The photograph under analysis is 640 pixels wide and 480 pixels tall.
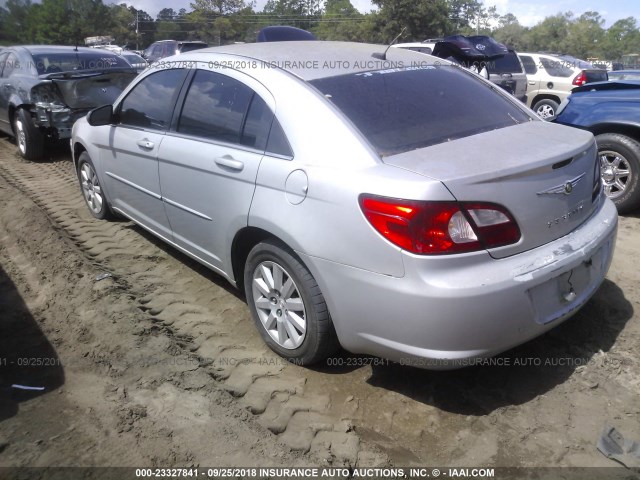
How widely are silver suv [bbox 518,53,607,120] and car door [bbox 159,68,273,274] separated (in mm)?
10557

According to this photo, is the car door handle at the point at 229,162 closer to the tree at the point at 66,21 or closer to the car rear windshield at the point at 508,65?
the car rear windshield at the point at 508,65

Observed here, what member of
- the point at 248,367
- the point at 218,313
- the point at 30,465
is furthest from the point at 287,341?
the point at 30,465

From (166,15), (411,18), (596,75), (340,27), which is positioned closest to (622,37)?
(340,27)

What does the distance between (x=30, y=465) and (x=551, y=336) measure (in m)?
2.76

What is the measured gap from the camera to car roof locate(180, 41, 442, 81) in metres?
3.08

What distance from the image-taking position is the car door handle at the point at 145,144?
3832mm

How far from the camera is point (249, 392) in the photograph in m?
2.86

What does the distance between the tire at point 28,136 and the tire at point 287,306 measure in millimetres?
6126

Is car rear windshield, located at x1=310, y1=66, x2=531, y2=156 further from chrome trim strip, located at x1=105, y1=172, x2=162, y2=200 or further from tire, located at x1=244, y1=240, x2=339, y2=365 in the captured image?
chrome trim strip, located at x1=105, y1=172, x2=162, y2=200

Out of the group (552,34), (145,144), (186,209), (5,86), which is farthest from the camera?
(552,34)

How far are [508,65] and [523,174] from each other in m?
10.8

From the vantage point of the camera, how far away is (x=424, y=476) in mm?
2299

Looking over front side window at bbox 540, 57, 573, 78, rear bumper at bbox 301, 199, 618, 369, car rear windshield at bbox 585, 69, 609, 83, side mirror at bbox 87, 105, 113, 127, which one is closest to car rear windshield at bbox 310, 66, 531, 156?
rear bumper at bbox 301, 199, 618, 369

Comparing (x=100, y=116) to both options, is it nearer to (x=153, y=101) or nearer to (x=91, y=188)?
(x=153, y=101)
